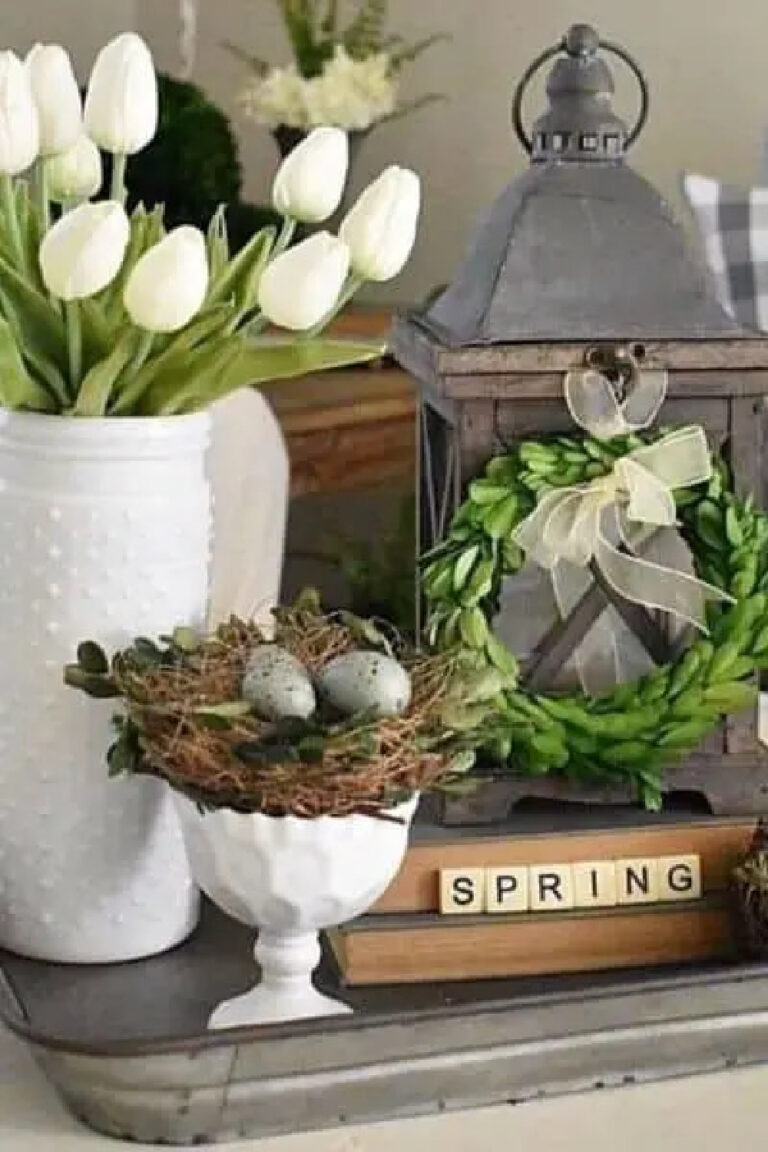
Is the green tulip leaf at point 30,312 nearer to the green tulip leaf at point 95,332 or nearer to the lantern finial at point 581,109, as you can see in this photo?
the green tulip leaf at point 95,332

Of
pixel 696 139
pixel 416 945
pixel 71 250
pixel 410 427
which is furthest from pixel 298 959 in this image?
pixel 696 139

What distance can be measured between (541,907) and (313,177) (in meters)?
0.38

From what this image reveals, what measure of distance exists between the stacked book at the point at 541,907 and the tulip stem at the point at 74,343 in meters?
0.28

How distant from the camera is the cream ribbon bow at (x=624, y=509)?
1004 mm

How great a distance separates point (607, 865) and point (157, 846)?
23cm

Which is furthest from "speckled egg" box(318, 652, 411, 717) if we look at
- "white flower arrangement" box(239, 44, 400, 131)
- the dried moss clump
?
"white flower arrangement" box(239, 44, 400, 131)

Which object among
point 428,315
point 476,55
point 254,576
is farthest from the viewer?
point 476,55

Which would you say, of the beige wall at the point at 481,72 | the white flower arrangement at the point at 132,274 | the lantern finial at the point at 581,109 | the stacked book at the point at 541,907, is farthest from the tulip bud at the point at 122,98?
the beige wall at the point at 481,72

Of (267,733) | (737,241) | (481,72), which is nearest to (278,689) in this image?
(267,733)

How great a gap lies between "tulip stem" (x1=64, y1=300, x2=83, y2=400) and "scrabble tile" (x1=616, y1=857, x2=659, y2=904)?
1.19 ft

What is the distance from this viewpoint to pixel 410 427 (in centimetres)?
267

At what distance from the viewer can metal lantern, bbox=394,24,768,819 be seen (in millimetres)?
1012

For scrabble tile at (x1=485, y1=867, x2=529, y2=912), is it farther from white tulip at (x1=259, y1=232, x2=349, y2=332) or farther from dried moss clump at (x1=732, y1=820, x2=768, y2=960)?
white tulip at (x1=259, y1=232, x2=349, y2=332)

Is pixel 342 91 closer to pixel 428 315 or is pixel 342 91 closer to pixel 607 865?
pixel 428 315
